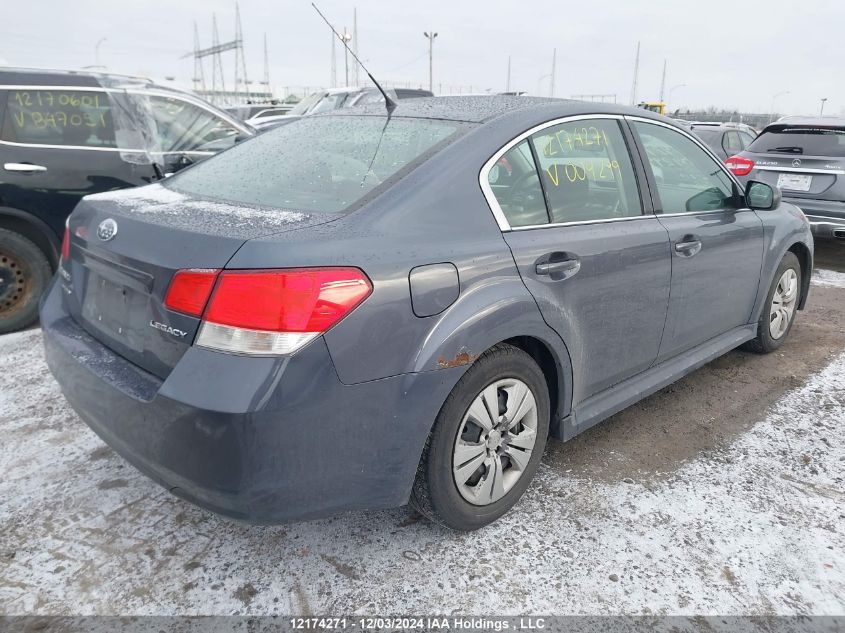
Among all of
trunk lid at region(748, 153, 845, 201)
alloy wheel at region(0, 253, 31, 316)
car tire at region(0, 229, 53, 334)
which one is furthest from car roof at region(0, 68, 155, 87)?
trunk lid at region(748, 153, 845, 201)

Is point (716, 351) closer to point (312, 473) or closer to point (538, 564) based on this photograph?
point (538, 564)

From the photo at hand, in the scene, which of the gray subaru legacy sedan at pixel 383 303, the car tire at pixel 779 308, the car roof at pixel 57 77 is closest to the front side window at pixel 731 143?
the car tire at pixel 779 308

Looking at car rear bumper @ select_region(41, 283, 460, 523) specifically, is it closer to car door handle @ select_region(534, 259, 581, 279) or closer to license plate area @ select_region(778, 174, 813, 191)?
car door handle @ select_region(534, 259, 581, 279)

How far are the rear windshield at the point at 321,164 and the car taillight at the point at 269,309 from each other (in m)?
0.40

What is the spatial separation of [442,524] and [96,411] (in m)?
1.29

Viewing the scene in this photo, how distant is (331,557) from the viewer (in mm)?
2348

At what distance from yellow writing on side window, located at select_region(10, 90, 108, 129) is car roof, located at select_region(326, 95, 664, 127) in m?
2.74

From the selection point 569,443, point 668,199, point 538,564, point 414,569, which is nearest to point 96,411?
point 414,569

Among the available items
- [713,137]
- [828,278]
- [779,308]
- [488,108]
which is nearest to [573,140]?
[488,108]

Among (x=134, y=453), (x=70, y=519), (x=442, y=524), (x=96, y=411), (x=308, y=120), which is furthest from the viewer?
(x=308, y=120)

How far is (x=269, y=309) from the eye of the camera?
1.79m

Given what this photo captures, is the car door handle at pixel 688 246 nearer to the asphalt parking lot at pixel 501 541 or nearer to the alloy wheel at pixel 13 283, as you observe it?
the asphalt parking lot at pixel 501 541

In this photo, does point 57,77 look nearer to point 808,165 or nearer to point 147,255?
point 147,255

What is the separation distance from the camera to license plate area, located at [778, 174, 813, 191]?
703 cm
